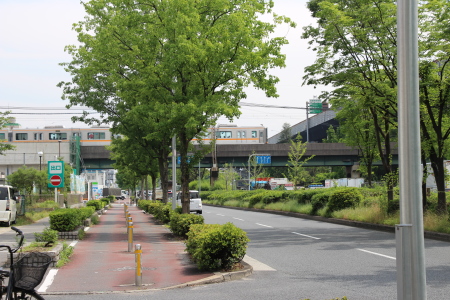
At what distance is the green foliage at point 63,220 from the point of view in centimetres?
1798

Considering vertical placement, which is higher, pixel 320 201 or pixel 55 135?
pixel 55 135

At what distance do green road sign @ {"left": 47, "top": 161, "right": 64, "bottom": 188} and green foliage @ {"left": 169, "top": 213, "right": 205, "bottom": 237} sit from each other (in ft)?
23.1

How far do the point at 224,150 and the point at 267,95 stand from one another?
43.4 m

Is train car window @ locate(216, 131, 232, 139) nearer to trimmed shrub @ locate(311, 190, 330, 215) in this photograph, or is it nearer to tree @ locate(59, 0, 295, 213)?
trimmed shrub @ locate(311, 190, 330, 215)

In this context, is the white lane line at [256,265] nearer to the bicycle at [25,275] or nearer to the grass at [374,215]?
the bicycle at [25,275]

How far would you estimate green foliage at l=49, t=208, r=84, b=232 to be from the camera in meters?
18.0

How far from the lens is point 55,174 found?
958 inches

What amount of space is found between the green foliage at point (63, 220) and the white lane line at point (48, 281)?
6.67 metres

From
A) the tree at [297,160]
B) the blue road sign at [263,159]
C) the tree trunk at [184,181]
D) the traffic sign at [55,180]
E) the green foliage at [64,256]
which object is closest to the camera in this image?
the green foliage at [64,256]

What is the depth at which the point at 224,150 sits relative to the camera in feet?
208

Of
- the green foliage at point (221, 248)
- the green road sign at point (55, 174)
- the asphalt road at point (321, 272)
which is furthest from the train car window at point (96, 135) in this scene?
the green foliage at point (221, 248)

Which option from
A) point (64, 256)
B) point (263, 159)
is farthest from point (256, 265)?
point (263, 159)

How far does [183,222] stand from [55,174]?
9040 millimetres

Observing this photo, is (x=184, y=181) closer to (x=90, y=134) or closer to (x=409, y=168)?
(x=409, y=168)
